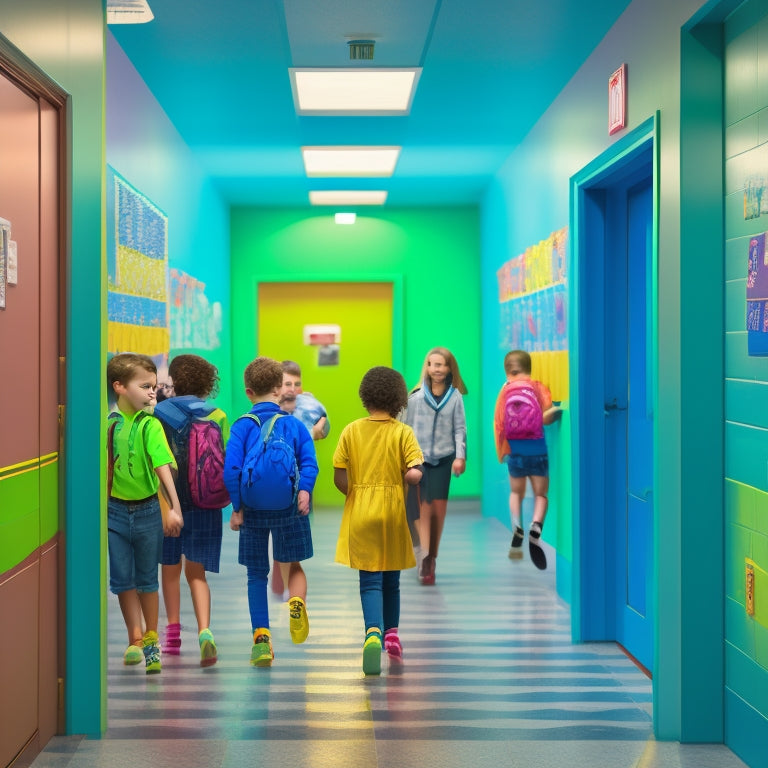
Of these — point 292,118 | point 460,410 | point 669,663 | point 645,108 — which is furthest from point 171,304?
point 669,663

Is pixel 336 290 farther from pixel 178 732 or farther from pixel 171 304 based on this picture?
pixel 178 732

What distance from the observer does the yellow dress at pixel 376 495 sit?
4.42 metres

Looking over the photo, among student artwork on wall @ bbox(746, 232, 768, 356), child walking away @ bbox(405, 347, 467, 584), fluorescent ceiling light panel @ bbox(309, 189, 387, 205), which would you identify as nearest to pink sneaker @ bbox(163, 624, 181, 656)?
child walking away @ bbox(405, 347, 467, 584)

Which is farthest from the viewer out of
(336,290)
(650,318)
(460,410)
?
(336,290)

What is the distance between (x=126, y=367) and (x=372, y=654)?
1.52 meters

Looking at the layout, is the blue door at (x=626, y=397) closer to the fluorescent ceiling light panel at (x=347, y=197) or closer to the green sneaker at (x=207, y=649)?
the green sneaker at (x=207, y=649)

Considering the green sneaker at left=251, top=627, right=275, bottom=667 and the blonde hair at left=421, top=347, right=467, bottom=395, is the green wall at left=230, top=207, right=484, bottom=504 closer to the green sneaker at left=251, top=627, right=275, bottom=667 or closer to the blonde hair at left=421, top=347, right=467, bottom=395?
the blonde hair at left=421, top=347, right=467, bottom=395

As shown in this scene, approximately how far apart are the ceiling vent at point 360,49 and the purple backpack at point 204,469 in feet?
6.48

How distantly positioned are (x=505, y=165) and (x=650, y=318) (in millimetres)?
3926

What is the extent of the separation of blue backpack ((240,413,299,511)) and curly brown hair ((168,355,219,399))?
394 mm

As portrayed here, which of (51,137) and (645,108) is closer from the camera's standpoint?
(51,137)

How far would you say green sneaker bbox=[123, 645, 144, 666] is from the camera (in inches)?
178

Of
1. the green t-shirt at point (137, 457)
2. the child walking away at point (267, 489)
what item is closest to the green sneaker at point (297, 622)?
the child walking away at point (267, 489)

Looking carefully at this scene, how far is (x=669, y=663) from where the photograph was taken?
362cm
